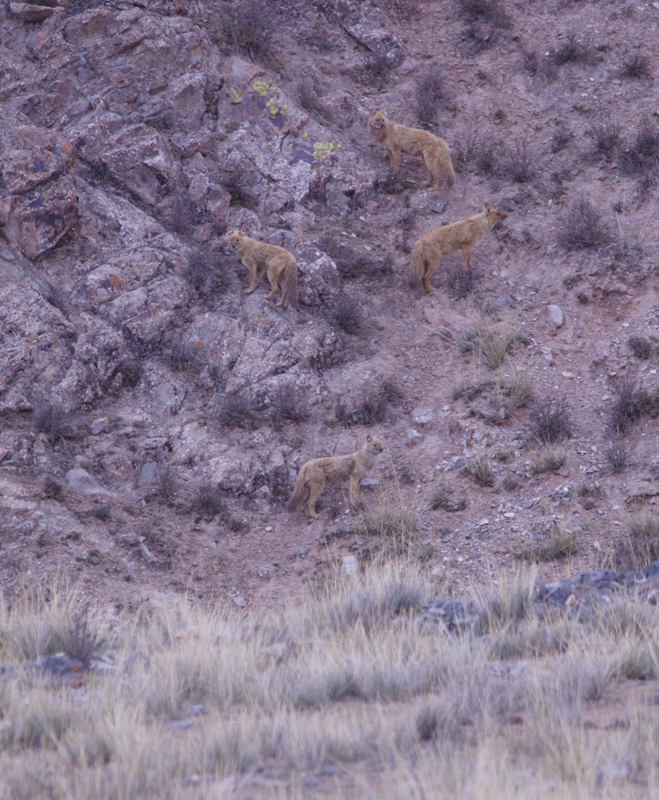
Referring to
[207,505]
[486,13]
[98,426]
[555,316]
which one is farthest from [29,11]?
[555,316]

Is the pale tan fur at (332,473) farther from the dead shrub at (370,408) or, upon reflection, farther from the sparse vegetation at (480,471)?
the sparse vegetation at (480,471)

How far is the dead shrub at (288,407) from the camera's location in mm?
12578

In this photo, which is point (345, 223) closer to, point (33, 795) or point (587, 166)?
point (587, 166)

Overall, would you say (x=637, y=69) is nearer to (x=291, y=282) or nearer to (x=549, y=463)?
(x=291, y=282)

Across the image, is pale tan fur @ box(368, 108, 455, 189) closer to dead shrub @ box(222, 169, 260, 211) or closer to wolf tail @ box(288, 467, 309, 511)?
dead shrub @ box(222, 169, 260, 211)

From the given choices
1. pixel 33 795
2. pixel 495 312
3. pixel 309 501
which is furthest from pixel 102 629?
pixel 495 312

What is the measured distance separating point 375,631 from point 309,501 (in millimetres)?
4574

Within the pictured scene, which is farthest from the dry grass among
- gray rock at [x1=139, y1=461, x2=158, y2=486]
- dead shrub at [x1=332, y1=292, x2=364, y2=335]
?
dead shrub at [x1=332, y1=292, x2=364, y2=335]

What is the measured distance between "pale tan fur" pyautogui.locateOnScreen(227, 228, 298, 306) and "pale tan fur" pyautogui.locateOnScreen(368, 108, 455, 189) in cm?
440

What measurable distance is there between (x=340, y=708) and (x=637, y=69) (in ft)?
55.1

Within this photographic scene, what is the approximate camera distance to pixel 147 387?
12.7 metres

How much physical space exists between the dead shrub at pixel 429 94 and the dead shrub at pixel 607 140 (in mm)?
3766

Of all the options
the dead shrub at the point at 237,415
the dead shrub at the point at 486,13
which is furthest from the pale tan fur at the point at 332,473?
the dead shrub at the point at 486,13

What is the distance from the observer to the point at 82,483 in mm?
11094
